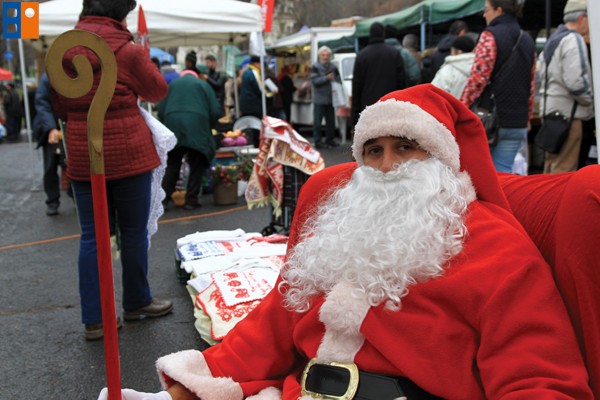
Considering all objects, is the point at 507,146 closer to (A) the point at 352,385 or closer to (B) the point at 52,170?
(A) the point at 352,385

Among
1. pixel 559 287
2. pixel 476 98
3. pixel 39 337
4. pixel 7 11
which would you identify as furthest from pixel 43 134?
pixel 559 287

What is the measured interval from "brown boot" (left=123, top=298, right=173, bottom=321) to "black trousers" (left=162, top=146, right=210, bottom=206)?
3.56 metres

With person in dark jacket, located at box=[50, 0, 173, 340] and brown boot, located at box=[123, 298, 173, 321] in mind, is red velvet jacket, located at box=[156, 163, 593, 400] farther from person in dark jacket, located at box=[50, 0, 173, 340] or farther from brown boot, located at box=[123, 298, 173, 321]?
brown boot, located at box=[123, 298, 173, 321]

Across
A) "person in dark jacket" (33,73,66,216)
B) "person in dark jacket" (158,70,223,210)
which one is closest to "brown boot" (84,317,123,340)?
"person in dark jacket" (33,73,66,216)

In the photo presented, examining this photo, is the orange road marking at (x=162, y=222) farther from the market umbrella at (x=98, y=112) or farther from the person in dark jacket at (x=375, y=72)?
the market umbrella at (x=98, y=112)

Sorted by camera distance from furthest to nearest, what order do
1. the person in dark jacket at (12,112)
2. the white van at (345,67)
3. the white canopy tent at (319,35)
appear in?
the person in dark jacket at (12,112), the white canopy tent at (319,35), the white van at (345,67)

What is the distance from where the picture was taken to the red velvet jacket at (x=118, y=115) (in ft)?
11.0

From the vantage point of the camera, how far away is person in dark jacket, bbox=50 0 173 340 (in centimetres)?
336

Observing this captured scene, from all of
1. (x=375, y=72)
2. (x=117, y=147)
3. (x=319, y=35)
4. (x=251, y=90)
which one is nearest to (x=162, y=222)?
(x=375, y=72)

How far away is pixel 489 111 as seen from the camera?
483 cm

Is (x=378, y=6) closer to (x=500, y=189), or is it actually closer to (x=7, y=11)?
(x=7, y=11)

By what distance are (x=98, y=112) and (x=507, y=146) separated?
408 cm

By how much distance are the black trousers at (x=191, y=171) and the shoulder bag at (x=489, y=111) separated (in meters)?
3.55

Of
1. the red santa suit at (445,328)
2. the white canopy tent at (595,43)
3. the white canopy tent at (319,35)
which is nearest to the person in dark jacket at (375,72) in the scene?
the white canopy tent at (595,43)
